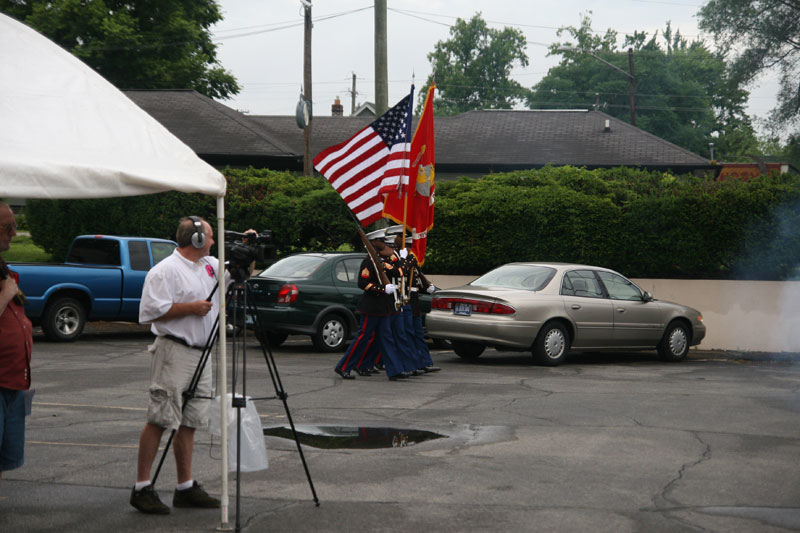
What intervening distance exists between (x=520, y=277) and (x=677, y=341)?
10.6ft

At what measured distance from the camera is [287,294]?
51.7ft

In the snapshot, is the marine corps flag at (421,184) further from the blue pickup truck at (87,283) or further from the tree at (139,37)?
the tree at (139,37)

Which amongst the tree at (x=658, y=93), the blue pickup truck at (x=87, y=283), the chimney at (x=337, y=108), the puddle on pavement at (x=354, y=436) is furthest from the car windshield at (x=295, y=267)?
the tree at (x=658, y=93)

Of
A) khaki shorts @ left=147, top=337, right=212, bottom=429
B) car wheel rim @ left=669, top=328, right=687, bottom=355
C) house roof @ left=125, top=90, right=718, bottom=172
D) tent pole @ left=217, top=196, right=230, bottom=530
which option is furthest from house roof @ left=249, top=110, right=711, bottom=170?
tent pole @ left=217, top=196, right=230, bottom=530

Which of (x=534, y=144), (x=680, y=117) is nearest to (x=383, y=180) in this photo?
(x=534, y=144)

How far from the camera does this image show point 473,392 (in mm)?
11633

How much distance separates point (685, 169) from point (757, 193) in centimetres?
1863

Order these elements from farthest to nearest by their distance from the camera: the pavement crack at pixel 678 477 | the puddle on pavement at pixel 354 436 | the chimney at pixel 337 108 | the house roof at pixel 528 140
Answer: the chimney at pixel 337 108 → the house roof at pixel 528 140 → the puddle on pavement at pixel 354 436 → the pavement crack at pixel 678 477

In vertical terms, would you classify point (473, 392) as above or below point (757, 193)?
below

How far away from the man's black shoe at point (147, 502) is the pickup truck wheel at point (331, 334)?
1004cm

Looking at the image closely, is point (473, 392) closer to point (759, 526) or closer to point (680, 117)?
point (759, 526)

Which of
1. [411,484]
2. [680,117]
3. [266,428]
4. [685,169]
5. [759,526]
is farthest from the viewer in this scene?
[680,117]

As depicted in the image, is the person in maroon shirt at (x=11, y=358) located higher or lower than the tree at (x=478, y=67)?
lower

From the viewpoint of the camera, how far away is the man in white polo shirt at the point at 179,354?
19.5 feet
